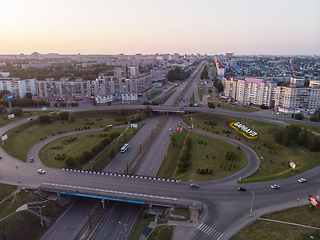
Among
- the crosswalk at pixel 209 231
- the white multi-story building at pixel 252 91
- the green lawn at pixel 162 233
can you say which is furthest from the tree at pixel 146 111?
the crosswalk at pixel 209 231

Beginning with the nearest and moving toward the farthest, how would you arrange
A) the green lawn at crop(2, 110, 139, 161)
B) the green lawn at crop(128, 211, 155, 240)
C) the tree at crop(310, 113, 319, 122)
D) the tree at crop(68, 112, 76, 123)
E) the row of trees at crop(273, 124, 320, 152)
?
the green lawn at crop(128, 211, 155, 240)
the row of trees at crop(273, 124, 320, 152)
the green lawn at crop(2, 110, 139, 161)
the tree at crop(310, 113, 319, 122)
the tree at crop(68, 112, 76, 123)

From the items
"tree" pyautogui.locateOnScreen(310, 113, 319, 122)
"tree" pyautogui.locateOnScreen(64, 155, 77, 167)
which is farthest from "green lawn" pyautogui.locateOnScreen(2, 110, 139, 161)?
"tree" pyautogui.locateOnScreen(310, 113, 319, 122)

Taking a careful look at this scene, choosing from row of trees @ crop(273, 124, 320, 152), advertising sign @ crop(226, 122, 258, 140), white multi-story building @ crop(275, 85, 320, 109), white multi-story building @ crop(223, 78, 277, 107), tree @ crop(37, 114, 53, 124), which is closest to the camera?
row of trees @ crop(273, 124, 320, 152)

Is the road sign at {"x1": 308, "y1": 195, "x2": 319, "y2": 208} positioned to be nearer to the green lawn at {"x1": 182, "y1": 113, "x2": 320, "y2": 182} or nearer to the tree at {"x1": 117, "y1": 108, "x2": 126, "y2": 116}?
the green lawn at {"x1": 182, "y1": 113, "x2": 320, "y2": 182}

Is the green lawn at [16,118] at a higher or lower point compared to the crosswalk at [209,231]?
higher

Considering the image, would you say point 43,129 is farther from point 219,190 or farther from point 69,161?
point 219,190

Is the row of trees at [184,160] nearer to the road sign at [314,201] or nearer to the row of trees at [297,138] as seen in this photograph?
the road sign at [314,201]

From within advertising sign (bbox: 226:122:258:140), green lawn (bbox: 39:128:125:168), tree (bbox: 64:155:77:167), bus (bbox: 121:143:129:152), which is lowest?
bus (bbox: 121:143:129:152)
